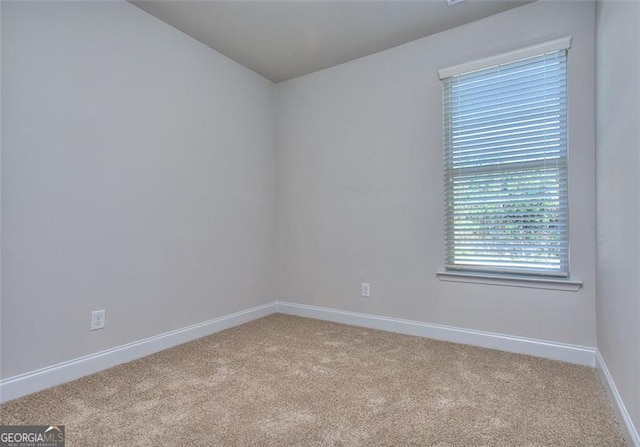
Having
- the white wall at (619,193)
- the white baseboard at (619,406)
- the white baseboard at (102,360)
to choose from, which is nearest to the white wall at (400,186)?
the white wall at (619,193)

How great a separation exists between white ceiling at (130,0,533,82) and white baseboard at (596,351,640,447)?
2.42m

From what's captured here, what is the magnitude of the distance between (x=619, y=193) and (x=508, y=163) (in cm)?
93

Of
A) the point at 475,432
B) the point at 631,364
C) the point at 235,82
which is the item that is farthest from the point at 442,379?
the point at 235,82

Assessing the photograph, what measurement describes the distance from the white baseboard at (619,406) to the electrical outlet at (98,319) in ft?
9.11

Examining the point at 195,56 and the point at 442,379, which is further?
the point at 195,56

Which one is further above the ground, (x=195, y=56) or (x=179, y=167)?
(x=195, y=56)

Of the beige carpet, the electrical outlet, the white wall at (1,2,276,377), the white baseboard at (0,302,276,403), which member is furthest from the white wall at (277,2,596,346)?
the electrical outlet

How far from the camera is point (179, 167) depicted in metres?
2.70

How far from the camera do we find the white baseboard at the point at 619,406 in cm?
135

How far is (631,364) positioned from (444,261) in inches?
54.9

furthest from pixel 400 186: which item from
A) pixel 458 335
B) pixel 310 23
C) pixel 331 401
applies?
pixel 331 401

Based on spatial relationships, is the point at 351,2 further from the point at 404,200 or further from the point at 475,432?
the point at 475,432

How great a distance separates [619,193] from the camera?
1.58 meters

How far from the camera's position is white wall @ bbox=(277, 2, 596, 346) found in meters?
2.24
